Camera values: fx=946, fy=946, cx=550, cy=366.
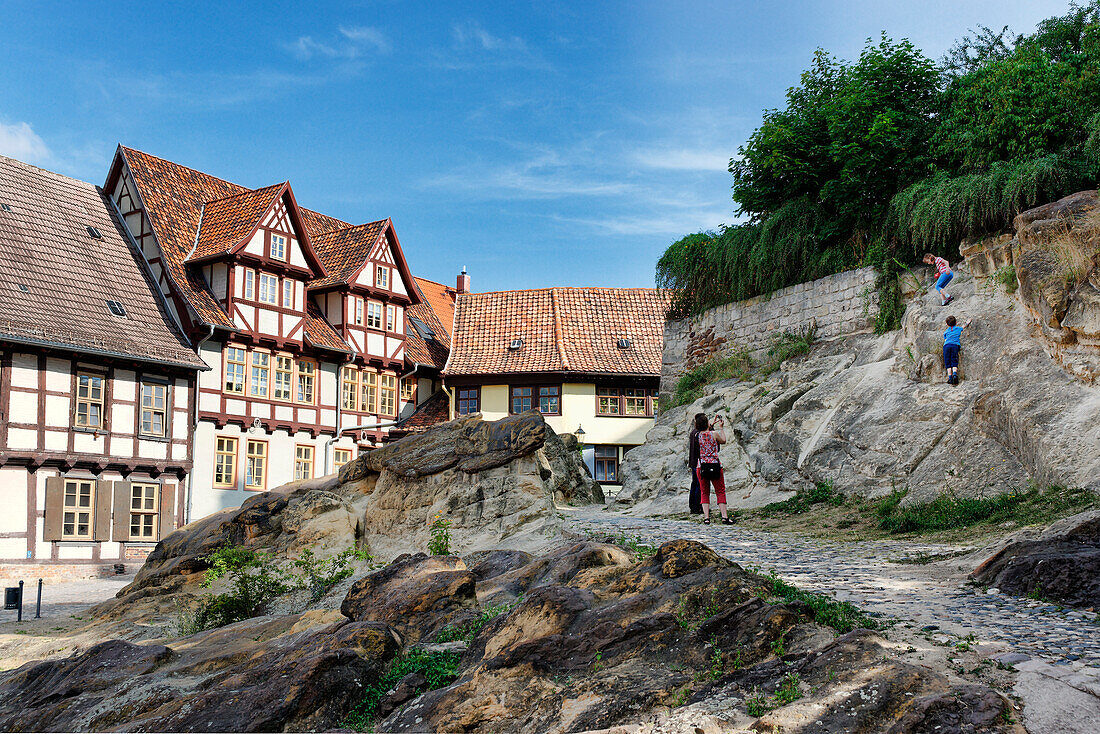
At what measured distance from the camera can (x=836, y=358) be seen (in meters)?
19.1

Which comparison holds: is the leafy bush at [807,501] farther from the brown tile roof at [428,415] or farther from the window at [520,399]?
the window at [520,399]

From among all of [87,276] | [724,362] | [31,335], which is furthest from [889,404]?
[87,276]

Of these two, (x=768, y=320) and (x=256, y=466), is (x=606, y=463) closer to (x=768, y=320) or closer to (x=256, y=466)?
(x=256, y=466)

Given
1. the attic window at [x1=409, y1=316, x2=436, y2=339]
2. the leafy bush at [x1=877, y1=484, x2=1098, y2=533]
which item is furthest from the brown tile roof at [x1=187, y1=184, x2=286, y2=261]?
the leafy bush at [x1=877, y1=484, x2=1098, y2=533]

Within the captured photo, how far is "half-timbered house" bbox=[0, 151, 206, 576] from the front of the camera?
2402cm

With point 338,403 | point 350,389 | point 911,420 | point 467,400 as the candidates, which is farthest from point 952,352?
point 467,400

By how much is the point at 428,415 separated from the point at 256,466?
7.29 m

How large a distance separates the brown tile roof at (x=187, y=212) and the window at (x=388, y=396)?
2303 millimetres

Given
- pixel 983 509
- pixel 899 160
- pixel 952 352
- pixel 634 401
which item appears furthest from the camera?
pixel 634 401

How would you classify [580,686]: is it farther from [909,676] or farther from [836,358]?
[836,358]

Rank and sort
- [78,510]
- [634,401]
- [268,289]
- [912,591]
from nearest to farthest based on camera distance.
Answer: [912,591] → [78,510] → [268,289] → [634,401]

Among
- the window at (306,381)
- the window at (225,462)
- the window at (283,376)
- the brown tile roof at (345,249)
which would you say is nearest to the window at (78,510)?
the window at (225,462)

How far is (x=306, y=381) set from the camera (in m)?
31.7

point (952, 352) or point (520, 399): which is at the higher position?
point (520, 399)
